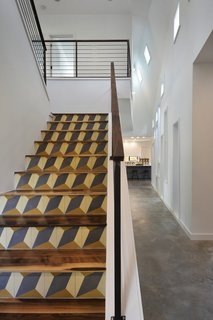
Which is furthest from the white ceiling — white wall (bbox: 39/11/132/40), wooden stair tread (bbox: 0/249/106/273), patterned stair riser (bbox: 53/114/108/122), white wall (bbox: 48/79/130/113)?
wooden stair tread (bbox: 0/249/106/273)

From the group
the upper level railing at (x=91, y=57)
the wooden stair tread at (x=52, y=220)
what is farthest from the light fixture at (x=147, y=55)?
the wooden stair tread at (x=52, y=220)

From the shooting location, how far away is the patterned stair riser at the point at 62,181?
2834 mm

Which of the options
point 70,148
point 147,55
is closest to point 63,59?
point 147,55

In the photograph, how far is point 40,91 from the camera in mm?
4016

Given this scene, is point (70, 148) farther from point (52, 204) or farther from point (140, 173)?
point (140, 173)

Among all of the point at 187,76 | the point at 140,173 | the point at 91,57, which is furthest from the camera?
the point at 140,173

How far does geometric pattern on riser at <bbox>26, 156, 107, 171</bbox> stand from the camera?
316 cm

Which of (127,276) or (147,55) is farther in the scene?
(147,55)

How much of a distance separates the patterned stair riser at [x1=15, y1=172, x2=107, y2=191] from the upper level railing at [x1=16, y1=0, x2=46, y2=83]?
202 centimetres

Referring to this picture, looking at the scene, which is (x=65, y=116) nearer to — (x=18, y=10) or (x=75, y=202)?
(x=18, y=10)

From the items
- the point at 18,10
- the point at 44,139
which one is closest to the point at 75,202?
the point at 44,139

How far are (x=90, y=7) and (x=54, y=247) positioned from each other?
7.72 metres

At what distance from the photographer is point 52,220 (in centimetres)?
222

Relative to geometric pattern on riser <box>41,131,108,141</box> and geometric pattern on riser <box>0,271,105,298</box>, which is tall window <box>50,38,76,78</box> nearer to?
geometric pattern on riser <box>41,131,108,141</box>
